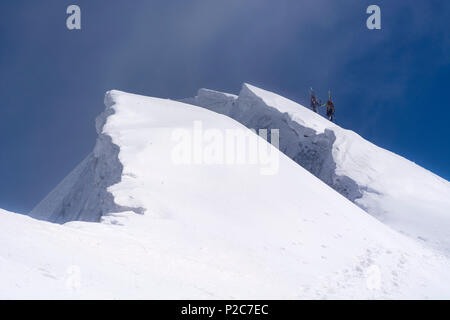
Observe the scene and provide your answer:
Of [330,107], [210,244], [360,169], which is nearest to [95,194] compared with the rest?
[210,244]

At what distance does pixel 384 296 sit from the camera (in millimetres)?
8273

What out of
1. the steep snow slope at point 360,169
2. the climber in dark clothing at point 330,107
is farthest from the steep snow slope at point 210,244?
the climber in dark clothing at point 330,107

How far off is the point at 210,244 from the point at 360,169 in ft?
55.8

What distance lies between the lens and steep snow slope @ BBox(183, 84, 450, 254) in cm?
1847

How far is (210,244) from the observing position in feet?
32.5

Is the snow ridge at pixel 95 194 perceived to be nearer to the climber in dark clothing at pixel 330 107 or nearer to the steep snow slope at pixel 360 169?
the steep snow slope at pixel 360 169

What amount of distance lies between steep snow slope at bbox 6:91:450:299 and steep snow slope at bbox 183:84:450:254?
374 cm

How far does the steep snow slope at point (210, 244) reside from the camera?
22.0 feet

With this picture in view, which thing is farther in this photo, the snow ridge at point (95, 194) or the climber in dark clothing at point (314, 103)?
the climber in dark clothing at point (314, 103)

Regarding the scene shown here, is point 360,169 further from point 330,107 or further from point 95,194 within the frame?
point 95,194

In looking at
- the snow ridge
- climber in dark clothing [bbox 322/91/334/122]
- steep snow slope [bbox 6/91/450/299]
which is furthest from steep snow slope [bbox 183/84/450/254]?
the snow ridge

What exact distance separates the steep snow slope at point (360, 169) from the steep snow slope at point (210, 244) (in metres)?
3.74
